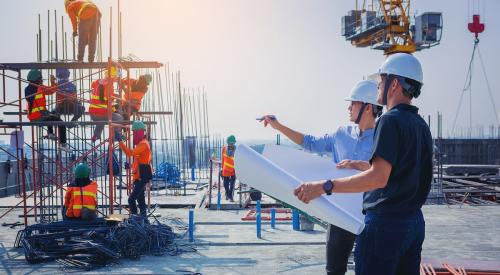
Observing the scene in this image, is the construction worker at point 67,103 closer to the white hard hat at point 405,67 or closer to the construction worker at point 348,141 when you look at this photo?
the construction worker at point 348,141

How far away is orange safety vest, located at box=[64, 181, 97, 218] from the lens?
7305 millimetres

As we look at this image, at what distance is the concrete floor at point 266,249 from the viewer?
20.5 ft

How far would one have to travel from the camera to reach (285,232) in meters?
8.59

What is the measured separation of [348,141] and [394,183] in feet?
4.78

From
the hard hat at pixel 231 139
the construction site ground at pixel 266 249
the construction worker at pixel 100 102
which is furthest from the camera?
the hard hat at pixel 231 139

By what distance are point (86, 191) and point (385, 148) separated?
611 cm

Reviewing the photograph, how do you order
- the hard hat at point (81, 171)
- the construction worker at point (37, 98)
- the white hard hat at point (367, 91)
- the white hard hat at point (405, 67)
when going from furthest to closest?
1. the construction worker at point (37, 98)
2. the hard hat at point (81, 171)
3. the white hard hat at point (367, 91)
4. the white hard hat at point (405, 67)

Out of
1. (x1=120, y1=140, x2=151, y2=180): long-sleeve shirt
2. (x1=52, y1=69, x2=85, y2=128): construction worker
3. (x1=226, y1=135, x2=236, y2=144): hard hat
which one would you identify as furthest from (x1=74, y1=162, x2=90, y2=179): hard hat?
(x1=226, y1=135, x2=236, y2=144): hard hat

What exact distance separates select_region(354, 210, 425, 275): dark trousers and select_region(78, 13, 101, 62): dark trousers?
7.77m

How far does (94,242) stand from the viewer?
6.77 meters

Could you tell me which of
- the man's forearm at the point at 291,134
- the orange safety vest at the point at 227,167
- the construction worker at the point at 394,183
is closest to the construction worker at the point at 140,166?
the orange safety vest at the point at 227,167

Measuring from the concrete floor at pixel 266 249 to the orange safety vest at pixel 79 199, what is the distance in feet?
3.32

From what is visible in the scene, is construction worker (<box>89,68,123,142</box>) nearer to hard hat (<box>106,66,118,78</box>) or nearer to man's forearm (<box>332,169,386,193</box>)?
hard hat (<box>106,66,118,78</box>)

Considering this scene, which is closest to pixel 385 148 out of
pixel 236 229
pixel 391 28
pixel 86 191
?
pixel 86 191
